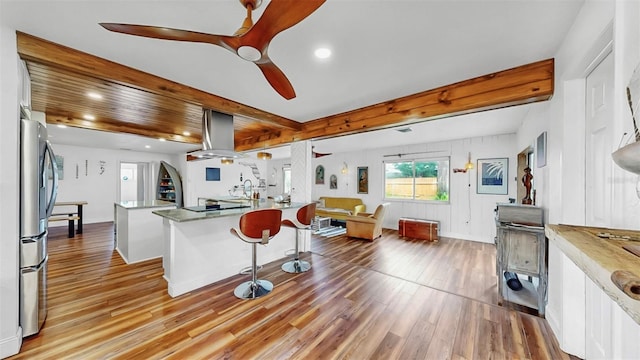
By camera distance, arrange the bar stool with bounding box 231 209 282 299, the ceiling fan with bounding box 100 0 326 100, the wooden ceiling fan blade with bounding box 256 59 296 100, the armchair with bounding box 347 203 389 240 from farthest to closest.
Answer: the armchair with bounding box 347 203 389 240, the bar stool with bounding box 231 209 282 299, the wooden ceiling fan blade with bounding box 256 59 296 100, the ceiling fan with bounding box 100 0 326 100

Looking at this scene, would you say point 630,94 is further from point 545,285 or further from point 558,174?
point 545,285

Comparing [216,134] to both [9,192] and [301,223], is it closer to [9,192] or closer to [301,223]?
[301,223]

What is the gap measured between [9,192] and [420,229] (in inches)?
239

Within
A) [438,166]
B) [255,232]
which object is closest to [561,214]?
[255,232]

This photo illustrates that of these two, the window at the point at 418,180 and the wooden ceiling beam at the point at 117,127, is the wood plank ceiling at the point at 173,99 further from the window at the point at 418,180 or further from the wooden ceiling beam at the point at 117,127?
the window at the point at 418,180

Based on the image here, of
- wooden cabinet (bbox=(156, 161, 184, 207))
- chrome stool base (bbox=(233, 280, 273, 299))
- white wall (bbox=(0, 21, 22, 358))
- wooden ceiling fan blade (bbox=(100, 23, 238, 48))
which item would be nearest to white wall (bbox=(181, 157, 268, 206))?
wooden cabinet (bbox=(156, 161, 184, 207))

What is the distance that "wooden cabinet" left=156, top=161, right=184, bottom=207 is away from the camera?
25.3 feet

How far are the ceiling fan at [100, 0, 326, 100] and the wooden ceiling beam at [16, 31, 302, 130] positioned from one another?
1.30 metres

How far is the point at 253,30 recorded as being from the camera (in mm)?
1233

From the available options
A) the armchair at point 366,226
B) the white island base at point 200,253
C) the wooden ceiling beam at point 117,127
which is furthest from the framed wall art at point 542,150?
the wooden ceiling beam at point 117,127

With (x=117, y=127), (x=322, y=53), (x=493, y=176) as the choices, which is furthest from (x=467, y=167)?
(x=117, y=127)

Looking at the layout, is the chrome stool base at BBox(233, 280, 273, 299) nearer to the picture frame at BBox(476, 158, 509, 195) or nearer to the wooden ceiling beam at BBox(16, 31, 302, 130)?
the wooden ceiling beam at BBox(16, 31, 302, 130)

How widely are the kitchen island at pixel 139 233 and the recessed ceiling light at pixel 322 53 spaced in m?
3.64

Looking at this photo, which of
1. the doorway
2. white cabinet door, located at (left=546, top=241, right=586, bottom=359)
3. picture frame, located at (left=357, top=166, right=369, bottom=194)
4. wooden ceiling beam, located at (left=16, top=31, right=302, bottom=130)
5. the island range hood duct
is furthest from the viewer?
the doorway
